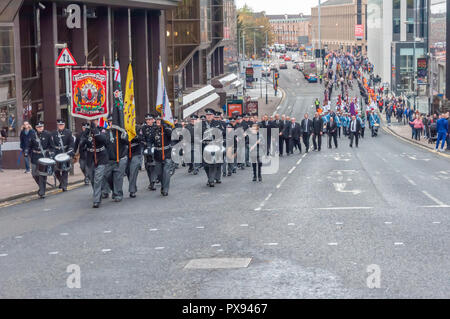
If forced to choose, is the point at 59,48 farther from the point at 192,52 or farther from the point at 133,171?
the point at 192,52

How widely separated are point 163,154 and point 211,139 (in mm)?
3054

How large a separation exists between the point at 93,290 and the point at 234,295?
1.77 metres

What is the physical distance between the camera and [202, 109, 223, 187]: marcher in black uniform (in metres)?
20.2

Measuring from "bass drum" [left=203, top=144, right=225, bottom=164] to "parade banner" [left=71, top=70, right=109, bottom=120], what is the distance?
15.2ft

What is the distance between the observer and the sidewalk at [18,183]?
19.4m

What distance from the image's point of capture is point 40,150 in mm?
19281

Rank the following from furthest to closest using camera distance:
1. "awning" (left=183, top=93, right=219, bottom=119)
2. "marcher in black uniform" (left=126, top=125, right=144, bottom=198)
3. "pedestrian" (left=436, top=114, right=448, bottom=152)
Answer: "awning" (left=183, top=93, right=219, bottom=119), "pedestrian" (left=436, top=114, right=448, bottom=152), "marcher in black uniform" (left=126, top=125, right=144, bottom=198)

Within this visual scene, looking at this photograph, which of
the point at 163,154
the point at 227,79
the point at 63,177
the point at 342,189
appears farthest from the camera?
the point at 227,79

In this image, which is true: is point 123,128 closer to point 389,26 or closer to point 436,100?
point 436,100

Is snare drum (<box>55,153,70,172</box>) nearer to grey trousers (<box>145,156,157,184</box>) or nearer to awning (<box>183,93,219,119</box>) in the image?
grey trousers (<box>145,156,157,184</box>)

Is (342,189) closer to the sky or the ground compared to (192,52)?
closer to the ground

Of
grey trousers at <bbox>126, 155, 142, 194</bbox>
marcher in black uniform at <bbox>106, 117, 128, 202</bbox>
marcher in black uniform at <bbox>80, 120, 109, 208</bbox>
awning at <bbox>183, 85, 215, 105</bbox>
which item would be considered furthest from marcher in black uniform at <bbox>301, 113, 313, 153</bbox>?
awning at <bbox>183, 85, 215, 105</bbox>

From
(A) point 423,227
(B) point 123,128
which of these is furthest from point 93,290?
(B) point 123,128

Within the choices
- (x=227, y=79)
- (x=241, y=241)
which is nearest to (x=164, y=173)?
(x=241, y=241)
